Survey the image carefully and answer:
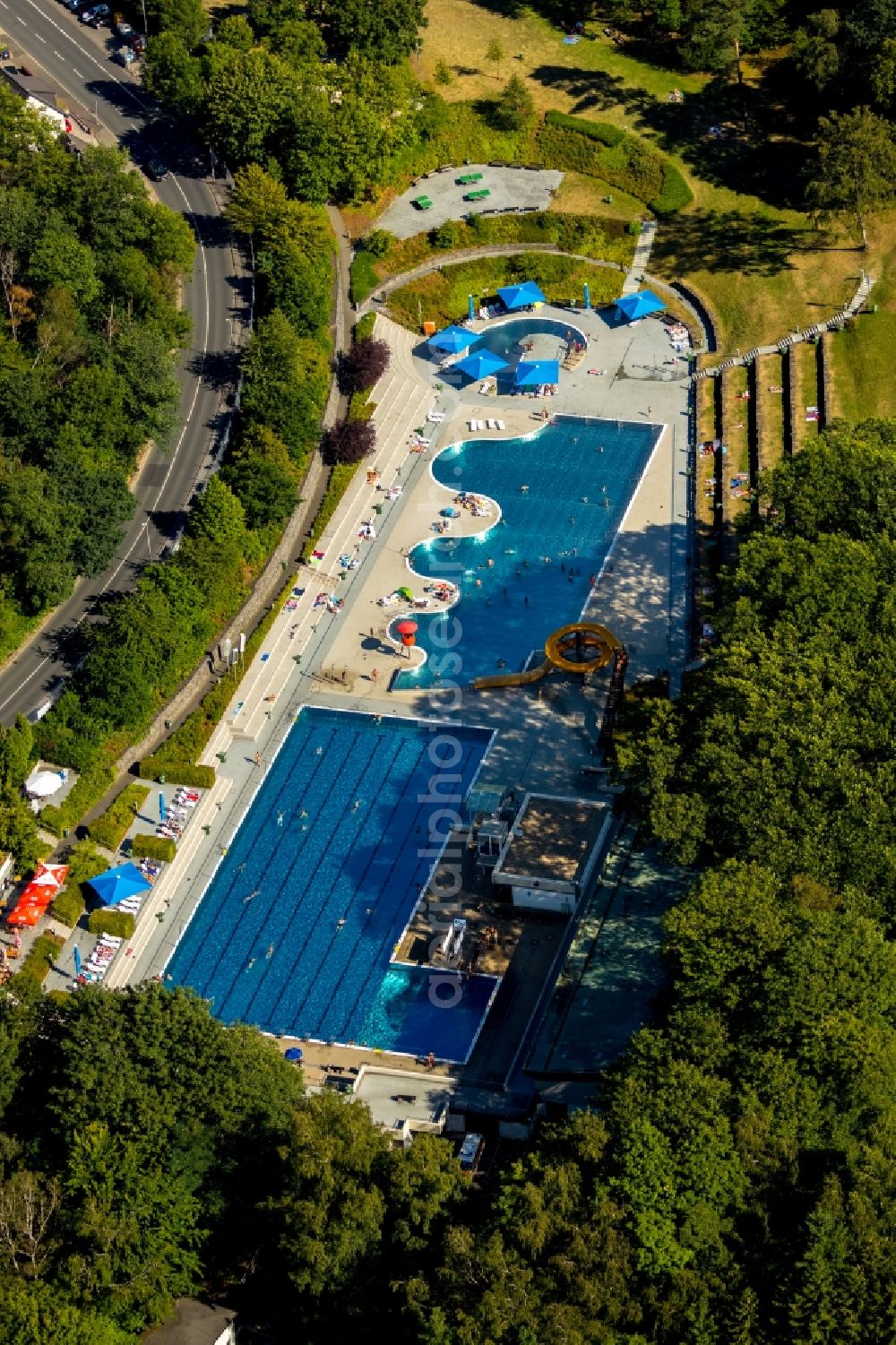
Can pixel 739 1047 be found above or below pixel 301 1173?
above

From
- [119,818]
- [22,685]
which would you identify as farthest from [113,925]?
[22,685]

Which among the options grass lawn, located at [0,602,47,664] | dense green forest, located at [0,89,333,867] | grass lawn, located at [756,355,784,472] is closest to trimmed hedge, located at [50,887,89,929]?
dense green forest, located at [0,89,333,867]

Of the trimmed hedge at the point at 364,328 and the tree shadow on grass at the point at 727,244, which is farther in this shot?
the tree shadow on grass at the point at 727,244

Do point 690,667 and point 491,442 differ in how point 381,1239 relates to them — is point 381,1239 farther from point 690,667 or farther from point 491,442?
point 491,442

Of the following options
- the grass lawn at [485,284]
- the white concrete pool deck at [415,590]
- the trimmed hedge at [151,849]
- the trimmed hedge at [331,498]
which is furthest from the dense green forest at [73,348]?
the trimmed hedge at [151,849]

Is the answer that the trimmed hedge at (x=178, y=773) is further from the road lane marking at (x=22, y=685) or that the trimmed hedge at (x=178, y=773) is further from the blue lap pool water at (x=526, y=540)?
the blue lap pool water at (x=526, y=540)

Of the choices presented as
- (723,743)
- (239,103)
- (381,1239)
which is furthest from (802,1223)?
(239,103)
